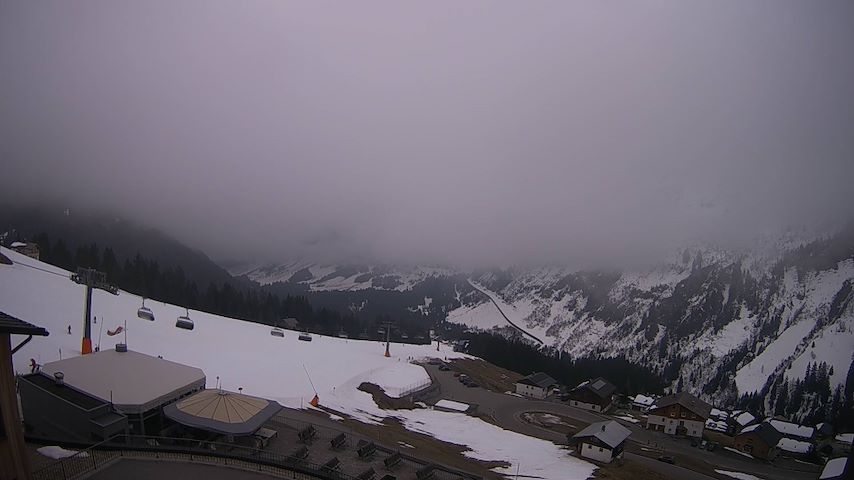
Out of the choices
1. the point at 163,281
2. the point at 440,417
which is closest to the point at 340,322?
the point at 163,281

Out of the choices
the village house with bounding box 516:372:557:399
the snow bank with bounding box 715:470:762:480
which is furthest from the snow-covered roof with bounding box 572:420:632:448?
the village house with bounding box 516:372:557:399

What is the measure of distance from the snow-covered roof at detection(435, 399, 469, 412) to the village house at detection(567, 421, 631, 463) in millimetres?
16080

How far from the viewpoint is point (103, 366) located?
2603 cm

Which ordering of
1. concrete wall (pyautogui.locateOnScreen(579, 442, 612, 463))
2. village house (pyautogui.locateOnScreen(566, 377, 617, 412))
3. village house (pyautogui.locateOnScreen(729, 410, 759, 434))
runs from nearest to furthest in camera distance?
concrete wall (pyautogui.locateOnScreen(579, 442, 612, 463)), village house (pyautogui.locateOnScreen(566, 377, 617, 412)), village house (pyautogui.locateOnScreen(729, 410, 759, 434))

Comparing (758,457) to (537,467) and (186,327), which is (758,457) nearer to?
(537,467)

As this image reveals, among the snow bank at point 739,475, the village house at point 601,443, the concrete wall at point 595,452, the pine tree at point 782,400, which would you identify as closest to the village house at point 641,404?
the snow bank at point 739,475

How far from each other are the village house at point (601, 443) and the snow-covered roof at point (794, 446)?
3885cm

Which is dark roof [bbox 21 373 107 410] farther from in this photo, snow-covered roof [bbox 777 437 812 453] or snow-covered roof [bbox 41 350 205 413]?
snow-covered roof [bbox 777 437 812 453]

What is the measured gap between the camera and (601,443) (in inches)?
1438

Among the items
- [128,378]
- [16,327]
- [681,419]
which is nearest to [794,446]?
[681,419]

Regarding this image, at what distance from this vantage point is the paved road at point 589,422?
4284cm

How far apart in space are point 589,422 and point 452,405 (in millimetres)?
18306

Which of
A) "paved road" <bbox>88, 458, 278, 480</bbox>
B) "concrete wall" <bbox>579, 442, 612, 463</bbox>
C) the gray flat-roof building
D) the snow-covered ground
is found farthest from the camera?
the snow-covered ground

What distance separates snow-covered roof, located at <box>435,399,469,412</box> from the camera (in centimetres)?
5156
